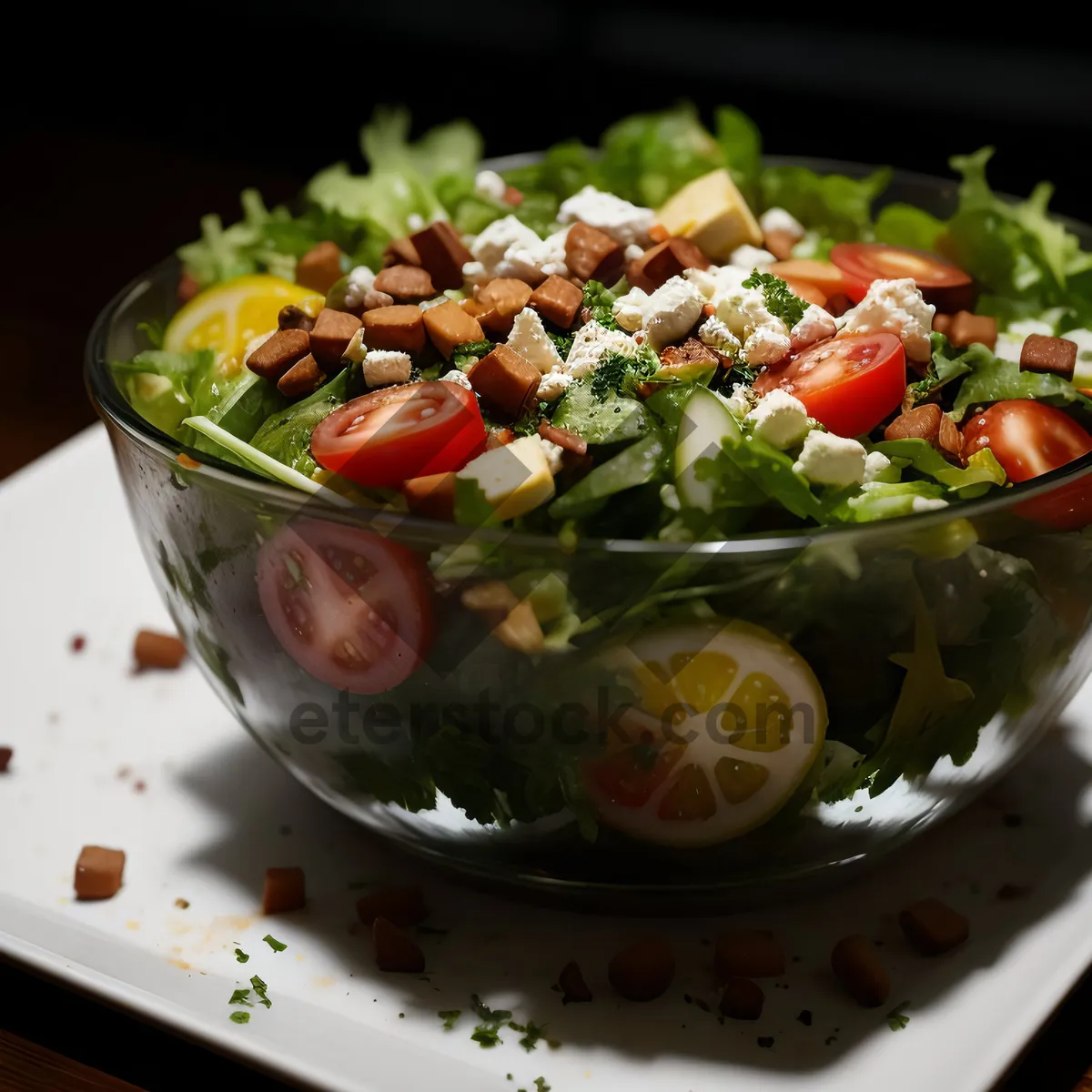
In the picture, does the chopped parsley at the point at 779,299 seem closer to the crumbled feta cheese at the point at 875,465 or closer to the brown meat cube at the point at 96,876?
the crumbled feta cheese at the point at 875,465

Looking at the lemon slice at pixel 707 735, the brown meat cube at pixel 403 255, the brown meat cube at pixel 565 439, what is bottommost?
the lemon slice at pixel 707 735

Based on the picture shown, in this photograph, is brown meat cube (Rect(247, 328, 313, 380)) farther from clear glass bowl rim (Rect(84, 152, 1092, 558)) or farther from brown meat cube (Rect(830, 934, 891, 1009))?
brown meat cube (Rect(830, 934, 891, 1009))

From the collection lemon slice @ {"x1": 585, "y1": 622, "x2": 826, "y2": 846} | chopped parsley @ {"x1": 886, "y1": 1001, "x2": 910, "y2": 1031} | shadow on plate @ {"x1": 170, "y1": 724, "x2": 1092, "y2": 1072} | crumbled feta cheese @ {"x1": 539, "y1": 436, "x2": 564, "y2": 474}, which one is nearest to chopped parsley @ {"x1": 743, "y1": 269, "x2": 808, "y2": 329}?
crumbled feta cheese @ {"x1": 539, "y1": 436, "x2": 564, "y2": 474}

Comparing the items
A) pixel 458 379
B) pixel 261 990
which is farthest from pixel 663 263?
pixel 261 990

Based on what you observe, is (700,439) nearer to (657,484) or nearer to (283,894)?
(657,484)

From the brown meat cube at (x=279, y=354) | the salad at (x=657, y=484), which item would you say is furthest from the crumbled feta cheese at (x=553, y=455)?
the brown meat cube at (x=279, y=354)
